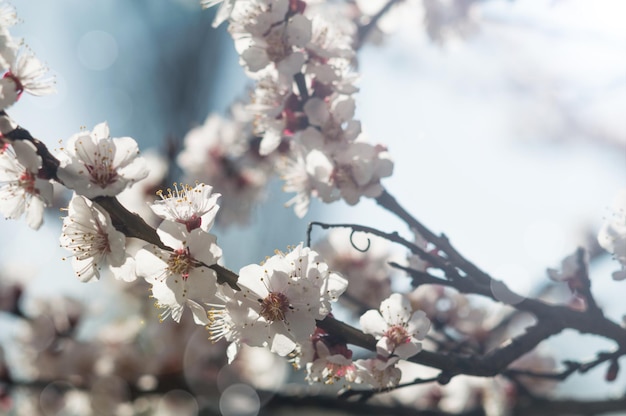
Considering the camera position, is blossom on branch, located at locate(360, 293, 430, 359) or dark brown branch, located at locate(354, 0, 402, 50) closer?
blossom on branch, located at locate(360, 293, 430, 359)

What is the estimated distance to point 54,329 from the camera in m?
2.26

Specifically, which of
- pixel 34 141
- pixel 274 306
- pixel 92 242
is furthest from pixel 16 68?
pixel 274 306

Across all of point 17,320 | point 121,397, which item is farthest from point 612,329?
point 17,320

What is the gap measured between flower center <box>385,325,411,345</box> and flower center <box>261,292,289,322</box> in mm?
169

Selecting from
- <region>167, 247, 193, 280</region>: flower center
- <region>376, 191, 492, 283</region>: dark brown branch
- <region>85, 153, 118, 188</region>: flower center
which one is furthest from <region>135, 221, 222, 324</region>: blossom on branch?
<region>376, 191, 492, 283</region>: dark brown branch

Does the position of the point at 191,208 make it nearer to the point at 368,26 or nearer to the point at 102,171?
the point at 102,171

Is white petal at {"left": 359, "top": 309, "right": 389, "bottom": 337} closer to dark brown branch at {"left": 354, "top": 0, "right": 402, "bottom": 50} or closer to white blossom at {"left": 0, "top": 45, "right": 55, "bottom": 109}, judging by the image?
white blossom at {"left": 0, "top": 45, "right": 55, "bottom": 109}

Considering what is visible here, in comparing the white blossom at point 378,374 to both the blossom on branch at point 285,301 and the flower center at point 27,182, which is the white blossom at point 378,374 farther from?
the flower center at point 27,182

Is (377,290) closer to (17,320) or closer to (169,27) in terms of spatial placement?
(17,320)

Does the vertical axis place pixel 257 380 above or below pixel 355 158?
below

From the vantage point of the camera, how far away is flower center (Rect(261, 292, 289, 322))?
86 cm

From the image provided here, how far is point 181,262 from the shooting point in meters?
0.82

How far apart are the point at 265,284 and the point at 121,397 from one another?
1386 millimetres

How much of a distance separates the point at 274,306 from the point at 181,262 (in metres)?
0.15
